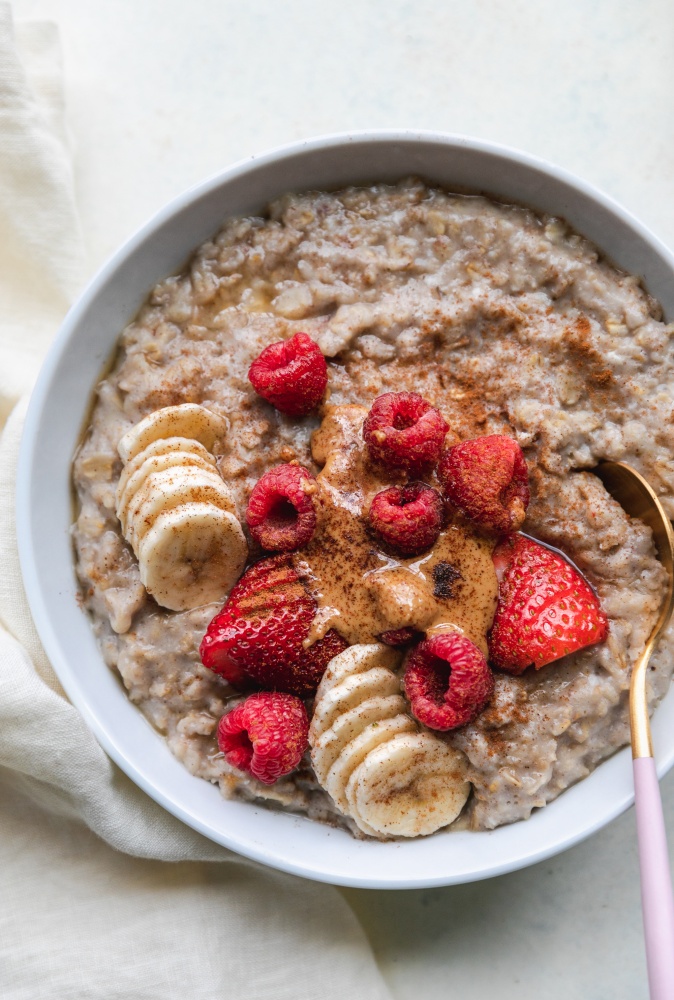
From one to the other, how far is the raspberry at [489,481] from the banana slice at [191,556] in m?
0.63

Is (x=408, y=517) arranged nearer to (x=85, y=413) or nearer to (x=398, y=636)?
(x=398, y=636)

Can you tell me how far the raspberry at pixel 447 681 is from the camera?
229 centimetres

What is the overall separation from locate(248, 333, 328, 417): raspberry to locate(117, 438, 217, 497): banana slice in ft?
0.80

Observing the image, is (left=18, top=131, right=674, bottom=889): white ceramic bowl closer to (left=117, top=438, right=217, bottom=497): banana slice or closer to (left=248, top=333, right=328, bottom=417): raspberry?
(left=117, top=438, right=217, bottom=497): banana slice

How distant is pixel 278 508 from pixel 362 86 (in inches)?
59.8

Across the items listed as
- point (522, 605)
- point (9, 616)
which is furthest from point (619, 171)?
point (9, 616)

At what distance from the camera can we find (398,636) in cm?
243

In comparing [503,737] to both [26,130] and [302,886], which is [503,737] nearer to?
[302,886]

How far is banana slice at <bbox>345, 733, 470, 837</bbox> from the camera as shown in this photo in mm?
2373

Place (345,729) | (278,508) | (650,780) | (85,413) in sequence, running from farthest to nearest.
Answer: (85,413)
(278,508)
(345,729)
(650,780)

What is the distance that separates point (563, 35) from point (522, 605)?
1948 mm

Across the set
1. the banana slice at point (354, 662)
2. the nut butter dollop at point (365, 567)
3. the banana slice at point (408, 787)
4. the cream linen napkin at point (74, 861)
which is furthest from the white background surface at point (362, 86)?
the nut butter dollop at point (365, 567)

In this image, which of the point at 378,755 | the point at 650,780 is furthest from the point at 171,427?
the point at 650,780

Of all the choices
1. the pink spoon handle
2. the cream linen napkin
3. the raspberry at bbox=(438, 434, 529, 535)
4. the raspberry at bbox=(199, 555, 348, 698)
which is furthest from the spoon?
the cream linen napkin
